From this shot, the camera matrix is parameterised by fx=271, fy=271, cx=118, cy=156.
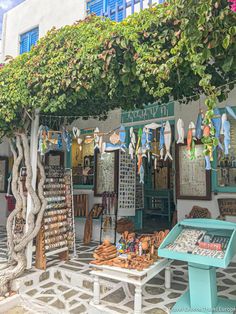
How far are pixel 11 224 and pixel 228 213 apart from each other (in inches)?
153

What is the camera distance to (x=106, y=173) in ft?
22.4

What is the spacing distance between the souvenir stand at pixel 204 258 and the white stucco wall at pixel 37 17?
18.6ft

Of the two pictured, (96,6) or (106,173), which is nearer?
(96,6)

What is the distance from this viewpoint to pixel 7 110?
15.0 ft

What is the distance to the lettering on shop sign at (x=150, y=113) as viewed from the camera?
5.88 meters

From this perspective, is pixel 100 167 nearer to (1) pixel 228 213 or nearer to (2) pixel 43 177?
(2) pixel 43 177

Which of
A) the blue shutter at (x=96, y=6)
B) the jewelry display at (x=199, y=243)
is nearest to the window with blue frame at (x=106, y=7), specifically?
the blue shutter at (x=96, y=6)

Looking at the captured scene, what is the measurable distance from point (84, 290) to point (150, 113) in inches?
149

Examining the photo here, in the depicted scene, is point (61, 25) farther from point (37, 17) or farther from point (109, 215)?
point (109, 215)

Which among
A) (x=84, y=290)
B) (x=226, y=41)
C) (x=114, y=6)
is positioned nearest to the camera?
(x=226, y=41)

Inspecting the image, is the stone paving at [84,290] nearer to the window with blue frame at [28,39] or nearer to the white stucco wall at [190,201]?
the white stucco wall at [190,201]

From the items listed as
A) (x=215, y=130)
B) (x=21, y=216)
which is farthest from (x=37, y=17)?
(x=215, y=130)

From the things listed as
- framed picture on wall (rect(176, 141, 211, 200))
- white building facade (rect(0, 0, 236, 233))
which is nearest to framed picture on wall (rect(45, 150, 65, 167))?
white building facade (rect(0, 0, 236, 233))

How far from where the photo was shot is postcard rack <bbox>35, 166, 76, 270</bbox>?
186 inches
